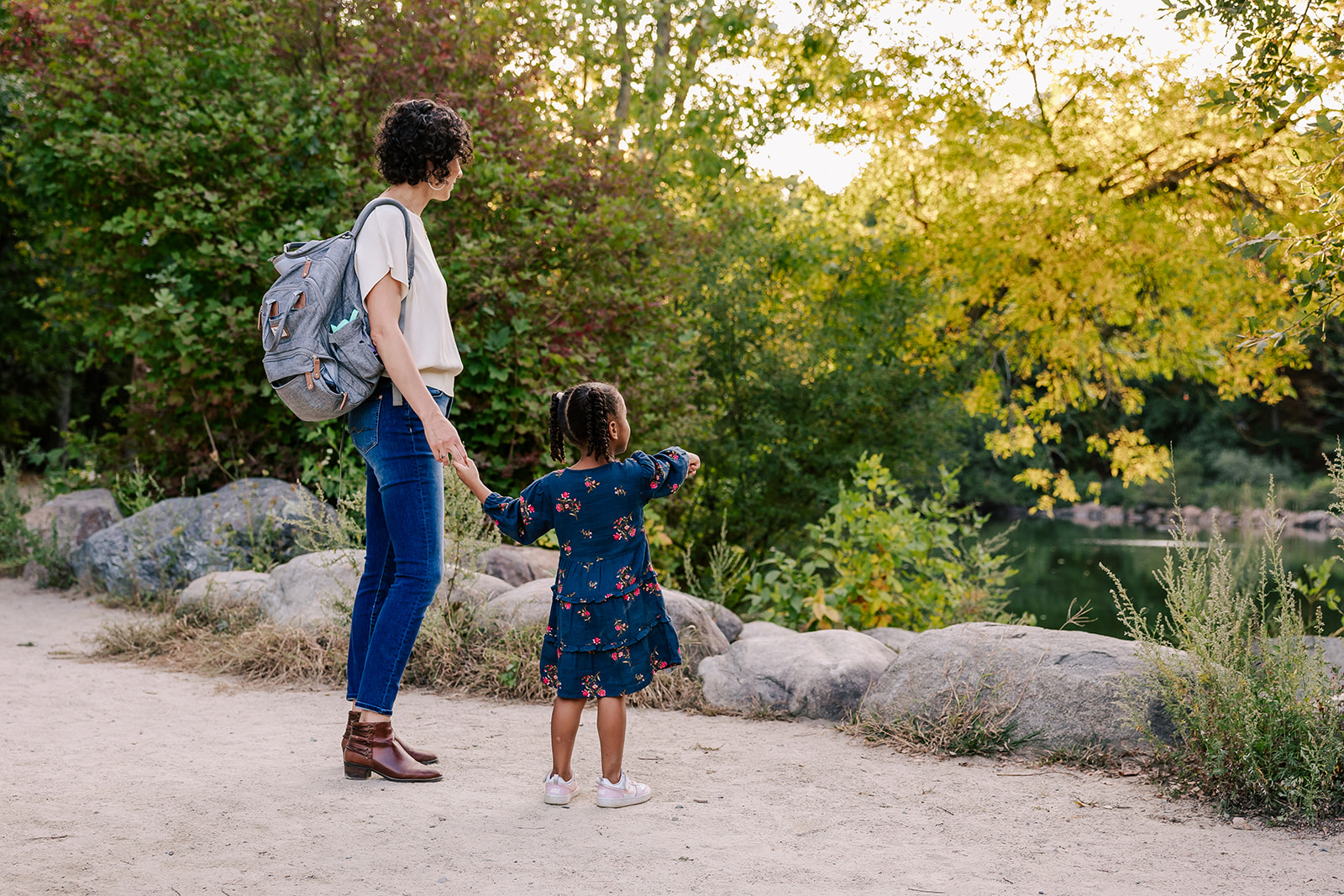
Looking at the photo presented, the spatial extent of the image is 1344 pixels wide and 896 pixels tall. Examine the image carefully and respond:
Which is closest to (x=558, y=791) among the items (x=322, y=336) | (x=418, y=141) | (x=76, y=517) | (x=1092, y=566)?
(x=322, y=336)

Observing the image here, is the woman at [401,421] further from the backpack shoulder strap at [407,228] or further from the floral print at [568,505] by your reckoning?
the floral print at [568,505]

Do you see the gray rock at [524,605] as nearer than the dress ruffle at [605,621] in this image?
No

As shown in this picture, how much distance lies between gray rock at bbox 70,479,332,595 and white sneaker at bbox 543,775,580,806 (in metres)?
3.74

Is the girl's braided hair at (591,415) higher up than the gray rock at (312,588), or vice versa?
the girl's braided hair at (591,415)

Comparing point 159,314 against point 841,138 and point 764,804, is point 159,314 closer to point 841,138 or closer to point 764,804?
point 764,804

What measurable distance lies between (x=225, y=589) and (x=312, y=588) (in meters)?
0.60

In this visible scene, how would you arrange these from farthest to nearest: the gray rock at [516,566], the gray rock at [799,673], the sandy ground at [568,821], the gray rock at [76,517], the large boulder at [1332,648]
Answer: the gray rock at [76,517] < the gray rock at [516,566] < the gray rock at [799,673] < the large boulder at [1332,648] < the sandy ground at [568,821]

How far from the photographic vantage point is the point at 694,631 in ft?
15.7

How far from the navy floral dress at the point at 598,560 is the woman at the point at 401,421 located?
250mm

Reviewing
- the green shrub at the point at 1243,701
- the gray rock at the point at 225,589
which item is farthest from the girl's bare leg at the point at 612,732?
the gray rock at the point at 225,589

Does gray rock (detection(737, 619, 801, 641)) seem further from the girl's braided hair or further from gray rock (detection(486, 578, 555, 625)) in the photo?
the girl's braided hair

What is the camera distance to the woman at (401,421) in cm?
300

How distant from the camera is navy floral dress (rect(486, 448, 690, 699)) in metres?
3.10

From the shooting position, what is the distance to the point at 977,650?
3994 millimetres
